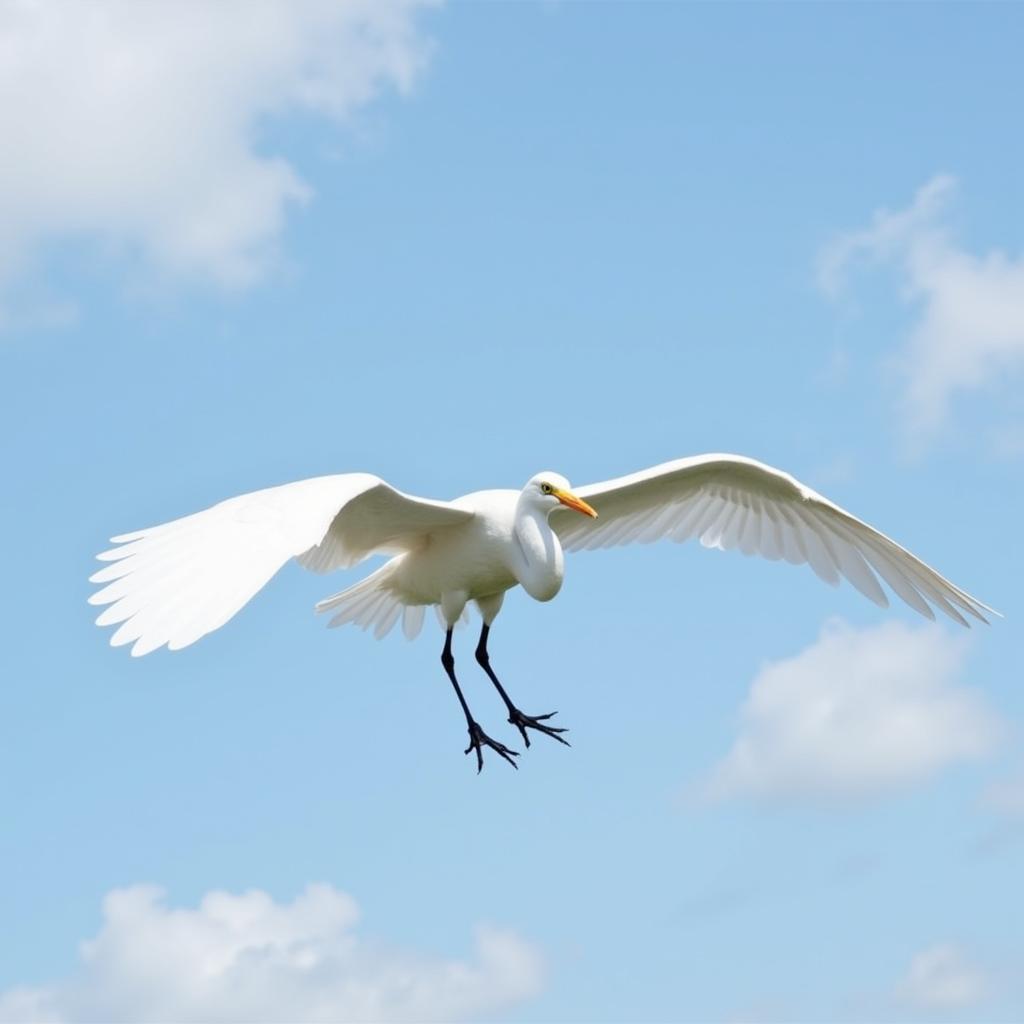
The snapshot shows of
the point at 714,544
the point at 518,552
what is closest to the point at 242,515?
the point at 518,552

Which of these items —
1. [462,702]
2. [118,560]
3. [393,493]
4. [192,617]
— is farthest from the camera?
[462,702]

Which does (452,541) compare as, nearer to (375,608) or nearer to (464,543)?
(464,543)

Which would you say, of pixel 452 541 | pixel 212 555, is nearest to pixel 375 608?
pixel 452 541

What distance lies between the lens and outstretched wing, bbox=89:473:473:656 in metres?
9.95

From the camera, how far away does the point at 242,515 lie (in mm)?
11250

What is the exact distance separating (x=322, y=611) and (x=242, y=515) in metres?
4.08

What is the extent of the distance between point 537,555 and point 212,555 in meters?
3.18

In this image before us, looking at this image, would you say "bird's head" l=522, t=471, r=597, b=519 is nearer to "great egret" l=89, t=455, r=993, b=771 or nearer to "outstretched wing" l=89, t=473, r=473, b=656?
"great egret" l=89, t=455, r=993, b=771

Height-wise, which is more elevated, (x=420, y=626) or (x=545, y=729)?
(x=420, y=626)

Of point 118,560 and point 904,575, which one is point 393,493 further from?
point 904,575

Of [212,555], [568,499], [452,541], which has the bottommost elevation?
[212,555]

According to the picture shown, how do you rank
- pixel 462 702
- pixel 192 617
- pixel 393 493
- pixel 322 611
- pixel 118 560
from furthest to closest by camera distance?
pixel 322 611 → pixel 462 702 → pixel 393 493 → pixel 118 560 → pixel 192 617

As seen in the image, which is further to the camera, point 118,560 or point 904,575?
point 904,575

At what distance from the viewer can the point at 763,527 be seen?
52.9ft
